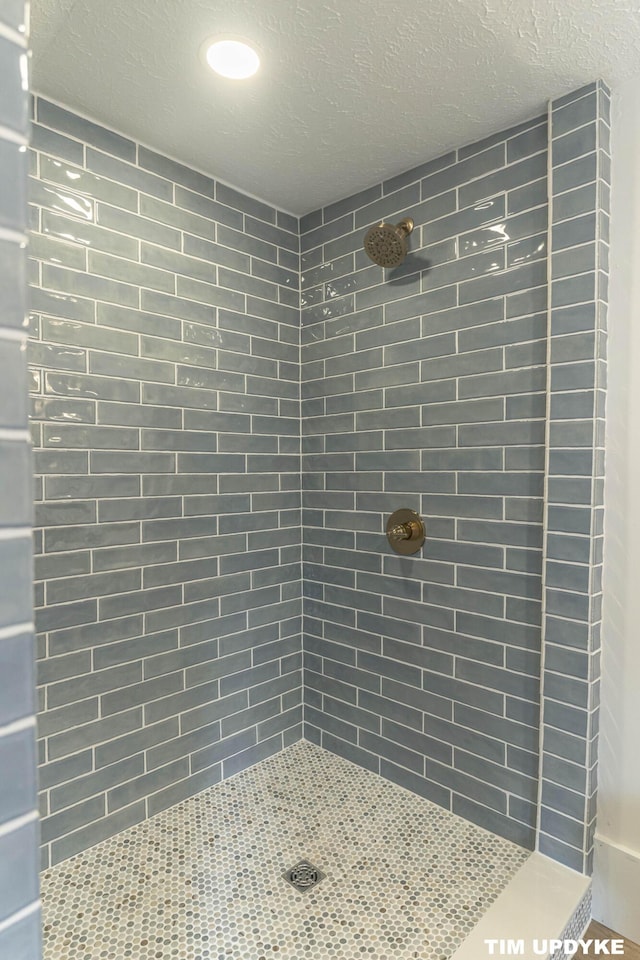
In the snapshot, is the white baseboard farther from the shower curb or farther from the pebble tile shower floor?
the pebble tile shower floor

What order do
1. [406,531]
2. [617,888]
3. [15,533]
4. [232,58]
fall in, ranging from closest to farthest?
[15,533] → [232,58] → [617,888] → [406,531]

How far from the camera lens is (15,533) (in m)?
0.42

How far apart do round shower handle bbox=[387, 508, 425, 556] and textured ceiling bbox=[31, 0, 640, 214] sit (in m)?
1.13

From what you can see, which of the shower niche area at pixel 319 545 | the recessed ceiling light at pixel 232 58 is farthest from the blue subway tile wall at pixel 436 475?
the recessed ceiling light at pixel 232 58

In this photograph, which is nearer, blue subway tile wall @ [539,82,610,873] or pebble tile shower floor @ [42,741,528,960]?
pebble tile shower floor @ [42,741,528,960]

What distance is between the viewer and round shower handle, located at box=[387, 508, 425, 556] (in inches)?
66.8

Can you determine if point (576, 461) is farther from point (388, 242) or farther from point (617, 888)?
point (617, 888)

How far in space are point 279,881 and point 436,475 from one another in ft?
3.96

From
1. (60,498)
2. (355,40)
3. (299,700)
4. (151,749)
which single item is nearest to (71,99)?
(355,40)

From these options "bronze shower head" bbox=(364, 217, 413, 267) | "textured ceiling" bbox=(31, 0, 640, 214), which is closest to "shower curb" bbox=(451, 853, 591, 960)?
"bronze shower head" bbox=(364, 217, 413, 267)

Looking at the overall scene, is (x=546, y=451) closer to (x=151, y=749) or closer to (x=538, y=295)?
(x=538, y=295)

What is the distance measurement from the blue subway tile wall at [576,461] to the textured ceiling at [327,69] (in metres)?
0.18

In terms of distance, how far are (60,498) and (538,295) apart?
4.64ft

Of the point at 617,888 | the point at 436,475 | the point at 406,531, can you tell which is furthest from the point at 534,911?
the point at 436,475
